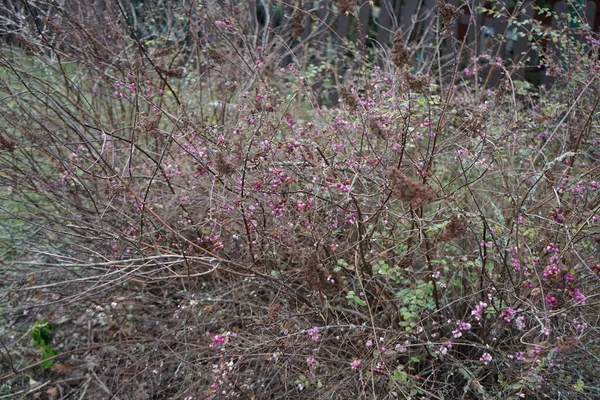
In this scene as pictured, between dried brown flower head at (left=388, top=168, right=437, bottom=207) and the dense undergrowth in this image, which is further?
the dense undergrowth

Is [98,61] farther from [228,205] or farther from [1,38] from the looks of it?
[228,205]

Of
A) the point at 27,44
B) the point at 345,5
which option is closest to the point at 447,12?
the point at 345,5

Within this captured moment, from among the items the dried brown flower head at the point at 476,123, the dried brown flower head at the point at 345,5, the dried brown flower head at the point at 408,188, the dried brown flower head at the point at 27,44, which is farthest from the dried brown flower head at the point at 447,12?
the dried brown flower head at the point at 27,44

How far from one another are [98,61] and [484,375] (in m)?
2.68

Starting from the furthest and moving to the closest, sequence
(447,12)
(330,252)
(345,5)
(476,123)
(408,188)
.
A: 1. (330,252)
2. (345,5)
3. (476,123)
4. (447,12)
5. (408,188)

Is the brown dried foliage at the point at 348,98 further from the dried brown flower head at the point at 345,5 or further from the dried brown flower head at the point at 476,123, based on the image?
the dried brown flower head at the point at 476,123

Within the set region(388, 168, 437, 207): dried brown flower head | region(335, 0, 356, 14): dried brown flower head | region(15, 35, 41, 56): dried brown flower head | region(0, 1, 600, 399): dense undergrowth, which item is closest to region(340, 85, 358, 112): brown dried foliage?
region(0, 1, 600, 399): dense undergrowth

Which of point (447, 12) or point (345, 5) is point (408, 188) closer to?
point (447, 12)

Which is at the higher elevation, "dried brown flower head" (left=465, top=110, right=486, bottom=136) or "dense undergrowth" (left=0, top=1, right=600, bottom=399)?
"dried brown flower head" (left=465, top=110, right=486, bottom=136)

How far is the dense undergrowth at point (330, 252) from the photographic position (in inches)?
107

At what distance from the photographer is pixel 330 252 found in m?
3.03

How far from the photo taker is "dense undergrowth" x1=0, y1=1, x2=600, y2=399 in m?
2.72

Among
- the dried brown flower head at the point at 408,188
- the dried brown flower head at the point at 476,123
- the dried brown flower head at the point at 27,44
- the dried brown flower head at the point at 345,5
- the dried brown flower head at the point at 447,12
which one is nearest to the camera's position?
the dried brown flower head at the point at 408,188

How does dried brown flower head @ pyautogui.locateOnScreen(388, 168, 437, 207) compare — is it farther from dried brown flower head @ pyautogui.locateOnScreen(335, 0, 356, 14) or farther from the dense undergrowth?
dried brown flower head @ pyautogui.locateOnScreen(335, 0, 356, 14)
